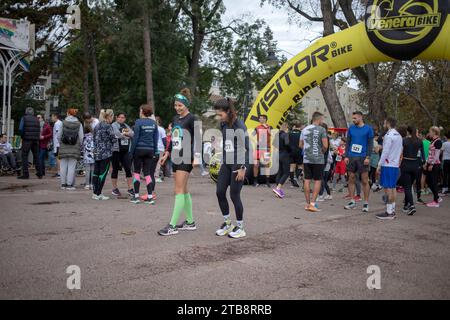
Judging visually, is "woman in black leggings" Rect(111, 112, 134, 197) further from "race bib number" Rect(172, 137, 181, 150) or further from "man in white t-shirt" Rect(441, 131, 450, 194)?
"man in white t-shirt" Rect(441, 131, 450, 194)

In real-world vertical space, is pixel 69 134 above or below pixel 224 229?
above

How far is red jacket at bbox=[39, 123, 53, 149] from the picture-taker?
14815mm

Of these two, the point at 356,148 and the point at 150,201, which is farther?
the point at 356,148

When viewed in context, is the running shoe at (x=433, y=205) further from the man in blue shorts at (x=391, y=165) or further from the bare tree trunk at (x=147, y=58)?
the bare tree trunk at (x=147, y=58)

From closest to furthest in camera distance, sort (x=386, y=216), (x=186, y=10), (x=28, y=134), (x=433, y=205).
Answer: (x=386, y=216) < (x=433, y=205) < (x=28, y=134) < (x=186, y=10)

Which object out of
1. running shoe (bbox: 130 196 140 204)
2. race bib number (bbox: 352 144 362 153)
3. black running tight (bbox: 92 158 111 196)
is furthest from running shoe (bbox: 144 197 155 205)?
race bib number (bbox: 352 144 362 153)

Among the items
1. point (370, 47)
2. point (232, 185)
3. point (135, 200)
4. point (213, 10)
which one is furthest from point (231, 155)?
point (213, 10)

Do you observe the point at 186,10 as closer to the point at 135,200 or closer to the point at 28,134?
the point at 28,134

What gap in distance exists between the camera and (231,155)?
630 cm

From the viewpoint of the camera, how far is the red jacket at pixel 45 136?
14.8m

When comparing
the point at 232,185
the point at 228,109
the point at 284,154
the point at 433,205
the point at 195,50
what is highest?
the point at 195,50

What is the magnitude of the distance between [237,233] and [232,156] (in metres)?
1.12

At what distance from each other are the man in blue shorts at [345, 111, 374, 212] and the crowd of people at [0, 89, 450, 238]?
21mm

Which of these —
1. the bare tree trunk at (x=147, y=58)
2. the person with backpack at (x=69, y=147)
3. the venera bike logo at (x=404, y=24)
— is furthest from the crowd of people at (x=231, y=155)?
the bare tree trunk at (x=147, y=58)
